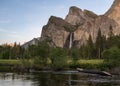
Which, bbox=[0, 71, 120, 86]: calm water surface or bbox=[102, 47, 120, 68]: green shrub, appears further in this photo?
bbox=[102, 47, 120, 68]: green shrub

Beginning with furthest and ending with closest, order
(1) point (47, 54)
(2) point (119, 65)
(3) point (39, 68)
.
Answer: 1. (1) point (47, 54)
2. (3) point (39, 68)
3. (2) point (119, 65)

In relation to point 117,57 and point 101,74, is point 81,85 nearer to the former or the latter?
point 101,74

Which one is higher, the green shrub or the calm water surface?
the green shrub

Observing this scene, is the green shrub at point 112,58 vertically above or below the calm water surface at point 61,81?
above

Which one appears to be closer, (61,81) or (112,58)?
(61,81)

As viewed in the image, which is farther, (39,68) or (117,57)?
(39,68)

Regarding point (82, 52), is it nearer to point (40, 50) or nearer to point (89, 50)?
point (89, 50)

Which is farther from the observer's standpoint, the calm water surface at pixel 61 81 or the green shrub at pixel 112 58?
the green shrub at pixel 112 58

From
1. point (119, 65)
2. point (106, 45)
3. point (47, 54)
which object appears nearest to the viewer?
point (119, 65)

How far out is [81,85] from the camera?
171ft

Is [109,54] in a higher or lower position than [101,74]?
higher

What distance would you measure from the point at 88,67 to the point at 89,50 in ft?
237

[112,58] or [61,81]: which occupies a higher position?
[112,58]

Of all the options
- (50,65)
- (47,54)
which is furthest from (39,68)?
(47,54)
